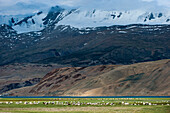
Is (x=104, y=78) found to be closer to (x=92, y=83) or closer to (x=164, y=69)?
(x=92, y=83)

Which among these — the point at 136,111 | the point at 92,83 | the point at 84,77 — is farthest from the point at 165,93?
the point at 136,111

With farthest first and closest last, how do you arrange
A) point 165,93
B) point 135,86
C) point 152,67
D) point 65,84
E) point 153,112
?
point 65,84, point 152,67, point 135,86, point 165,93, point 153,112

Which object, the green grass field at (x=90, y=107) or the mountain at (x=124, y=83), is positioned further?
the mountain at (x=124, y=83)

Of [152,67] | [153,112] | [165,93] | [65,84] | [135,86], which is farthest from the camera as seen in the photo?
[65,84]

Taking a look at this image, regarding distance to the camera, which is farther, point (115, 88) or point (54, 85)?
point (54, 85)

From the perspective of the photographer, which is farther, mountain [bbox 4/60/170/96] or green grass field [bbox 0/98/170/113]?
mountain [bbox 4/60/170/96]

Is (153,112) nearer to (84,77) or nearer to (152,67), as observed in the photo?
(152,67)

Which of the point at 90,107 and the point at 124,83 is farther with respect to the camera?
the point at 124,83

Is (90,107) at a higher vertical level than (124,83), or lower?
higher

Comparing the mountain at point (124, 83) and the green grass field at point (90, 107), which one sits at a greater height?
the green grass field at point (90, 107)

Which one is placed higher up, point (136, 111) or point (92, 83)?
point (136, 111)

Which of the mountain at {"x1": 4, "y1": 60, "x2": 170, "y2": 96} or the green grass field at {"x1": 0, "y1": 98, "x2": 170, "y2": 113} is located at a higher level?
the green grass field at {"x1": 0, "y1": 98, "x2": 170, "y2": 113}
